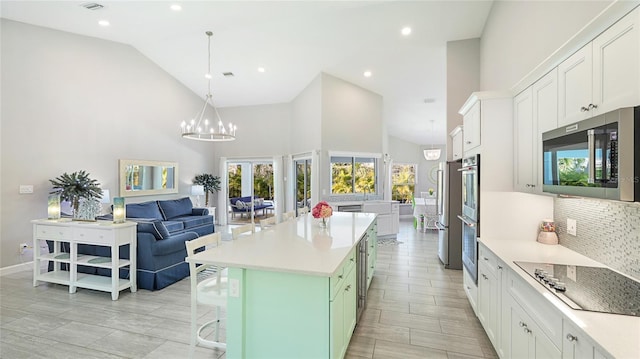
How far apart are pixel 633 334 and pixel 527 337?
711mm

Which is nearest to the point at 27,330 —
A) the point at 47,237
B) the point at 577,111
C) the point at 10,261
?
the point at 47,237

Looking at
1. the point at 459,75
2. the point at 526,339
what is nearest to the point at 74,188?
the point at 526,339

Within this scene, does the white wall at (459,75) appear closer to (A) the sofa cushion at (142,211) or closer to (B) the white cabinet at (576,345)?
(B) the white cabinet at (576,345)

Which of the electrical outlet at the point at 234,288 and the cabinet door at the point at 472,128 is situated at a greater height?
the cabinet door at the point at 472,128

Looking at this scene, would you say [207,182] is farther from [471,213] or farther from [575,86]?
[575,86]

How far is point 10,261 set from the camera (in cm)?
452

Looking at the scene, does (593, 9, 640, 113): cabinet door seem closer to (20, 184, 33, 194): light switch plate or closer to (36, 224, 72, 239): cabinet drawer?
(36, 224, 72, 239): cabinet drawer

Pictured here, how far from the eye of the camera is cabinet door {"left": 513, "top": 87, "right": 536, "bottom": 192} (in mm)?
2365

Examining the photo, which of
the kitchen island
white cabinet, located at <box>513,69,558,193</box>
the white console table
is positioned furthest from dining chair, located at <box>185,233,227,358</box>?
white cabinet, located at <box>513,69,558,193</box>

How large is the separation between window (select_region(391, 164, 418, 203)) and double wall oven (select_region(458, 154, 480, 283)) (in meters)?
7.49

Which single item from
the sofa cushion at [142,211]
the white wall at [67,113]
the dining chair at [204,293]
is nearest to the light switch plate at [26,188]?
the white wall at [67,113]

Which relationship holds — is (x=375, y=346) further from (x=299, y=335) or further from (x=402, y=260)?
(x=402, y=260)

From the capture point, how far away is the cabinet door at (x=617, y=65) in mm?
1304

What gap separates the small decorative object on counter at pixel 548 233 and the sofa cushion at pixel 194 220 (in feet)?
20.2
